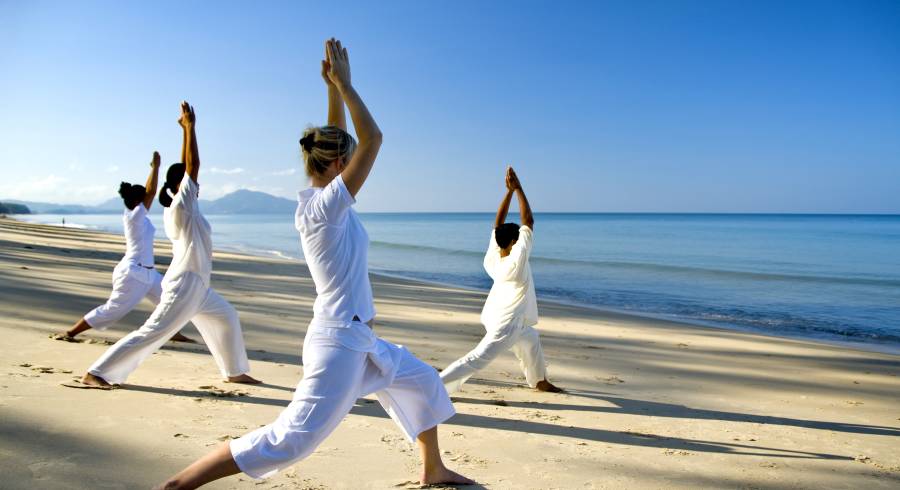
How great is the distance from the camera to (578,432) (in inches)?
190

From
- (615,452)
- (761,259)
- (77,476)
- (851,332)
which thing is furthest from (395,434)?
(761,259)

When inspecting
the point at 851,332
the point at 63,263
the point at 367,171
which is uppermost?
the point at 367,171

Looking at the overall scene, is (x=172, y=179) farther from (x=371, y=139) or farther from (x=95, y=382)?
(x=371, y=139)

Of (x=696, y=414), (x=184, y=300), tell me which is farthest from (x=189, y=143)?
(x=696, y=414)

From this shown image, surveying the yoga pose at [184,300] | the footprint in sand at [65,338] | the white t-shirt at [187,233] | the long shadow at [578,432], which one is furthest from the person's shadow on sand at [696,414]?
the footprint in sand at [65,338]

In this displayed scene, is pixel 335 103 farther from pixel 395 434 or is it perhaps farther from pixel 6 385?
pixel 6 385

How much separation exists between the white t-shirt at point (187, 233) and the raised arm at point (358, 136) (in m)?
3.08

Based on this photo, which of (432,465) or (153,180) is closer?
(432,465)

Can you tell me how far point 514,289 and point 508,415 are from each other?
3.78 feet

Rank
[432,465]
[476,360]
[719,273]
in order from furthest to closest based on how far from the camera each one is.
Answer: [719,273] < [476,360] < [432,465]

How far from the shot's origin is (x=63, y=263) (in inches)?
Answer: 636

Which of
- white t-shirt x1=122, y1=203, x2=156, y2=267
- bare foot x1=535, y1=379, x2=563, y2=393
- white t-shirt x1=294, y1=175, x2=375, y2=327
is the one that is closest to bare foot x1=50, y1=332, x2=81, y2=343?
white t-shirt x1=122, y1=203, x2=156, y2=267

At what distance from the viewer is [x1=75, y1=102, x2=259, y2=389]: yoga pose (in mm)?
5188

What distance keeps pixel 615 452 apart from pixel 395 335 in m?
5.32
